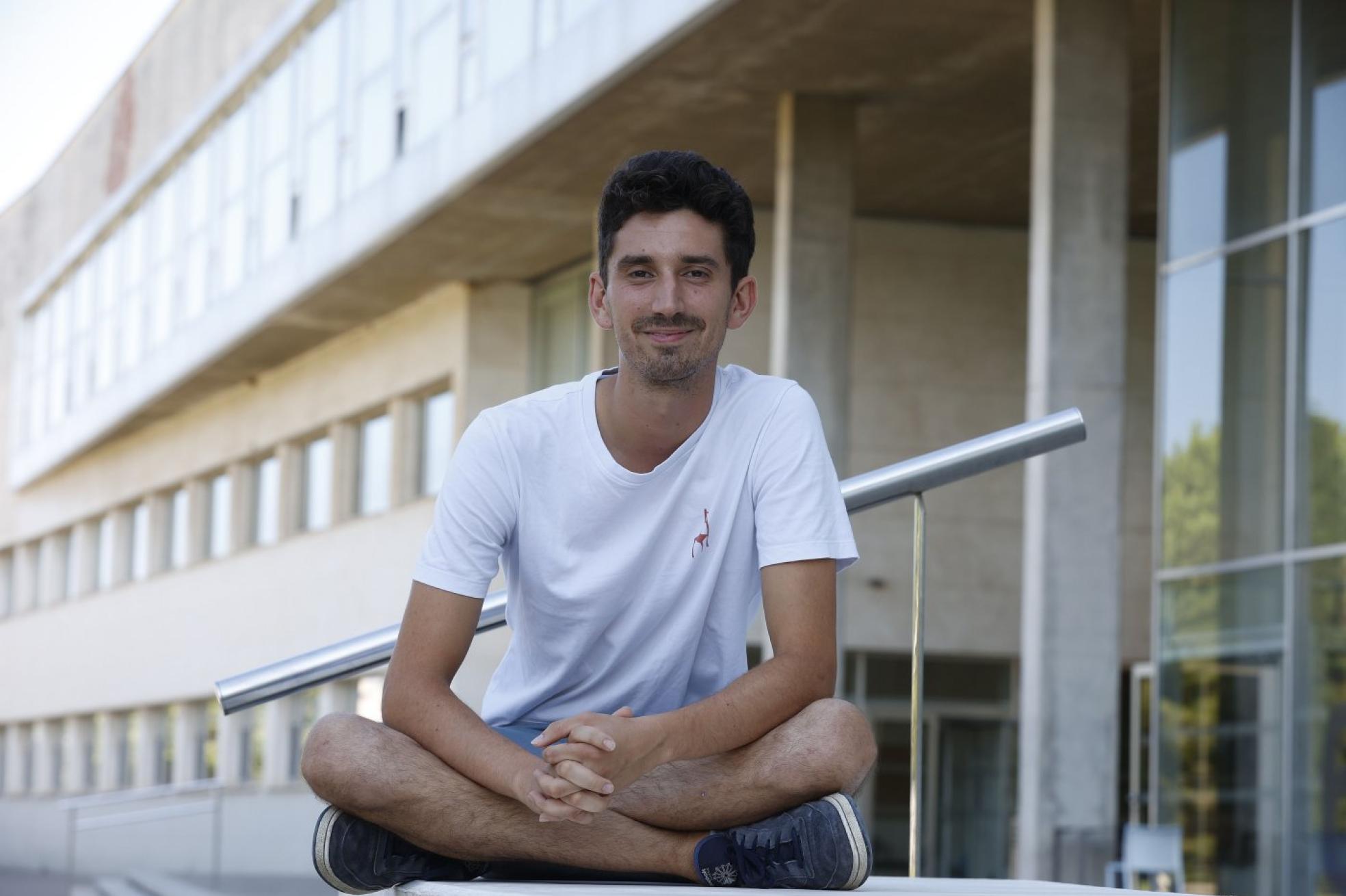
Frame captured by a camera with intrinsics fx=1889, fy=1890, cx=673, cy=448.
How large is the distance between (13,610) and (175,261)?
1545 centimetres

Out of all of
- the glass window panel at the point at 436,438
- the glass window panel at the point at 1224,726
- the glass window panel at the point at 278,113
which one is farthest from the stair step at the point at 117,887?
the glass window panel at the point at 1224,726

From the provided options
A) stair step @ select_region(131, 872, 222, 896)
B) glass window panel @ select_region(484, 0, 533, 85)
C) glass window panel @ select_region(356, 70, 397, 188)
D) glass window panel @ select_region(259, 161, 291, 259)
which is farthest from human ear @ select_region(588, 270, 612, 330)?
glass window panel @ select_region(259, 161, 291, 259)

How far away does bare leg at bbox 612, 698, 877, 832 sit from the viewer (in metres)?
2.93

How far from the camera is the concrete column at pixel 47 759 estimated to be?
36844mm

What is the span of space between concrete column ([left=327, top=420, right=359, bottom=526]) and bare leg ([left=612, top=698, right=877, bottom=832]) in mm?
23434

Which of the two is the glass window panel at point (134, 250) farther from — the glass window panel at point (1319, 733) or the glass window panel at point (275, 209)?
the glass window panel at point (1319, 733)

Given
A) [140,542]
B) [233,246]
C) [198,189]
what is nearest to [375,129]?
[233,246]

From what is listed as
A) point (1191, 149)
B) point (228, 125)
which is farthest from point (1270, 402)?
point (228, 125)

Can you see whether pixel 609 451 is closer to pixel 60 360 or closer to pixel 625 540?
pixel 625 540

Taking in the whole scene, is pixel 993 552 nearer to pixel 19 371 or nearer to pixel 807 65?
pixel 807 65

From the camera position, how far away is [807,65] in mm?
14977

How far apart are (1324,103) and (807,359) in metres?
5.22

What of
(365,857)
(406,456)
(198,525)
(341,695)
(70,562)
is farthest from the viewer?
(70,562)

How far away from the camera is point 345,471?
1033 inches
